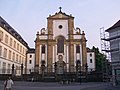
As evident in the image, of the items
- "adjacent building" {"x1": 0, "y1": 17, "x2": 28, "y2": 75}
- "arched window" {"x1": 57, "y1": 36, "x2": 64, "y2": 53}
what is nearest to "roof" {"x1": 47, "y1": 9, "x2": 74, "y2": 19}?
"arched window" {"x1": 57, "y1": 36, "x2": 64, "y2": 53}

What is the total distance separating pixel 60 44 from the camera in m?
54.7

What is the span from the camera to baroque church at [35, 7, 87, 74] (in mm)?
52688

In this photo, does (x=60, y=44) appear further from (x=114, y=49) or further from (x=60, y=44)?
(x=114, y=49)

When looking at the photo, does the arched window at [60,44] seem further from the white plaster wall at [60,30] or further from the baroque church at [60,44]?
the white plaster wall at [60,30]

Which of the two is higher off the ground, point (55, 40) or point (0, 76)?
point (55, 40)

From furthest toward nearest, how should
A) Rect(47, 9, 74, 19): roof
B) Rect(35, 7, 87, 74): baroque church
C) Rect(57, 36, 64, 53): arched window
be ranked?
Rect(47, 9, 74, 19): roof
Rect(57, 36, 64, 53): arched window
Rect(35, 7, 87, 74): baroque church

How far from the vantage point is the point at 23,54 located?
6675 centimetres

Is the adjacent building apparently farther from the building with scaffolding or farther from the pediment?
the building with scaffolding

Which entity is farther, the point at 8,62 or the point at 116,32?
the point at 8,62

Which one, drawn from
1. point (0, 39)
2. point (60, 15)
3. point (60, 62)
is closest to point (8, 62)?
point (0, 39)

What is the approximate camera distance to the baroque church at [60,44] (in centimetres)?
5269

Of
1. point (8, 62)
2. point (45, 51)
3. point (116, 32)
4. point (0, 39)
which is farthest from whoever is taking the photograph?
point (45, 51)

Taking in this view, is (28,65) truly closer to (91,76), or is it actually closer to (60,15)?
(60,15)

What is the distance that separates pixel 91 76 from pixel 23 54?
113 ft
